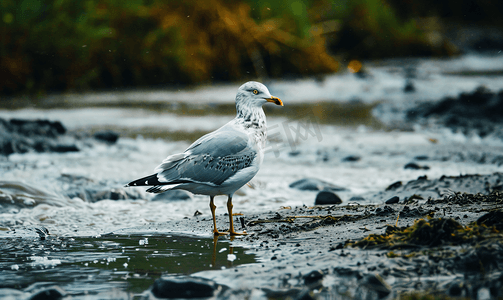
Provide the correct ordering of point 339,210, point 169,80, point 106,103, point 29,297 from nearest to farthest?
1. point 29,297
2. point 339,210
3. point 106,103
4. point 169,80


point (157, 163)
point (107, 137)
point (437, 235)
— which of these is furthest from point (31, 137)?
point (437, 235)

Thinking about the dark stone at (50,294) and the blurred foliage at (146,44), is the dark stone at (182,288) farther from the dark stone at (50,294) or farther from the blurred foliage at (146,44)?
the blurred foliage at (146,44)

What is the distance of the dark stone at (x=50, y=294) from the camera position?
2.81 metres

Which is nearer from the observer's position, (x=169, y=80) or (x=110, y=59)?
(x=110, y=59)

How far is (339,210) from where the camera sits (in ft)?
15.3

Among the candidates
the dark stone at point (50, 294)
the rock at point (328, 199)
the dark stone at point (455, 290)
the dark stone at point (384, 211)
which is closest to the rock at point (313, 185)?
the rock at point (328, 199)

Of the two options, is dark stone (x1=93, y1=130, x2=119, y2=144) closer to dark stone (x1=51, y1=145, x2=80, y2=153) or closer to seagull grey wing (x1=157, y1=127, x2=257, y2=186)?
dark stone (x1=51, y1=145, x2=80, y2=153)

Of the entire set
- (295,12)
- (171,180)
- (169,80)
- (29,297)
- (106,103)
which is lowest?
(29,297)

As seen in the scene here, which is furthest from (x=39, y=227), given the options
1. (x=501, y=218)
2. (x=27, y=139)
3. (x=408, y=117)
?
(x=408, y=117)

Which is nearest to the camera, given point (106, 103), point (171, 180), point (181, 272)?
point (181, 272)

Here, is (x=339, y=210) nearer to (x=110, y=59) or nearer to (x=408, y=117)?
(x=408, y=117)

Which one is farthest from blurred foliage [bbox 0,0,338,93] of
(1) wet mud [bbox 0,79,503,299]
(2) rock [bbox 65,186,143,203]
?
(2) rock [bbox 65,186,143,203]

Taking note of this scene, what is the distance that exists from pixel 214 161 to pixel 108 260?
3.88ft

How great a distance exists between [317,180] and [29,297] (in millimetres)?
3660
